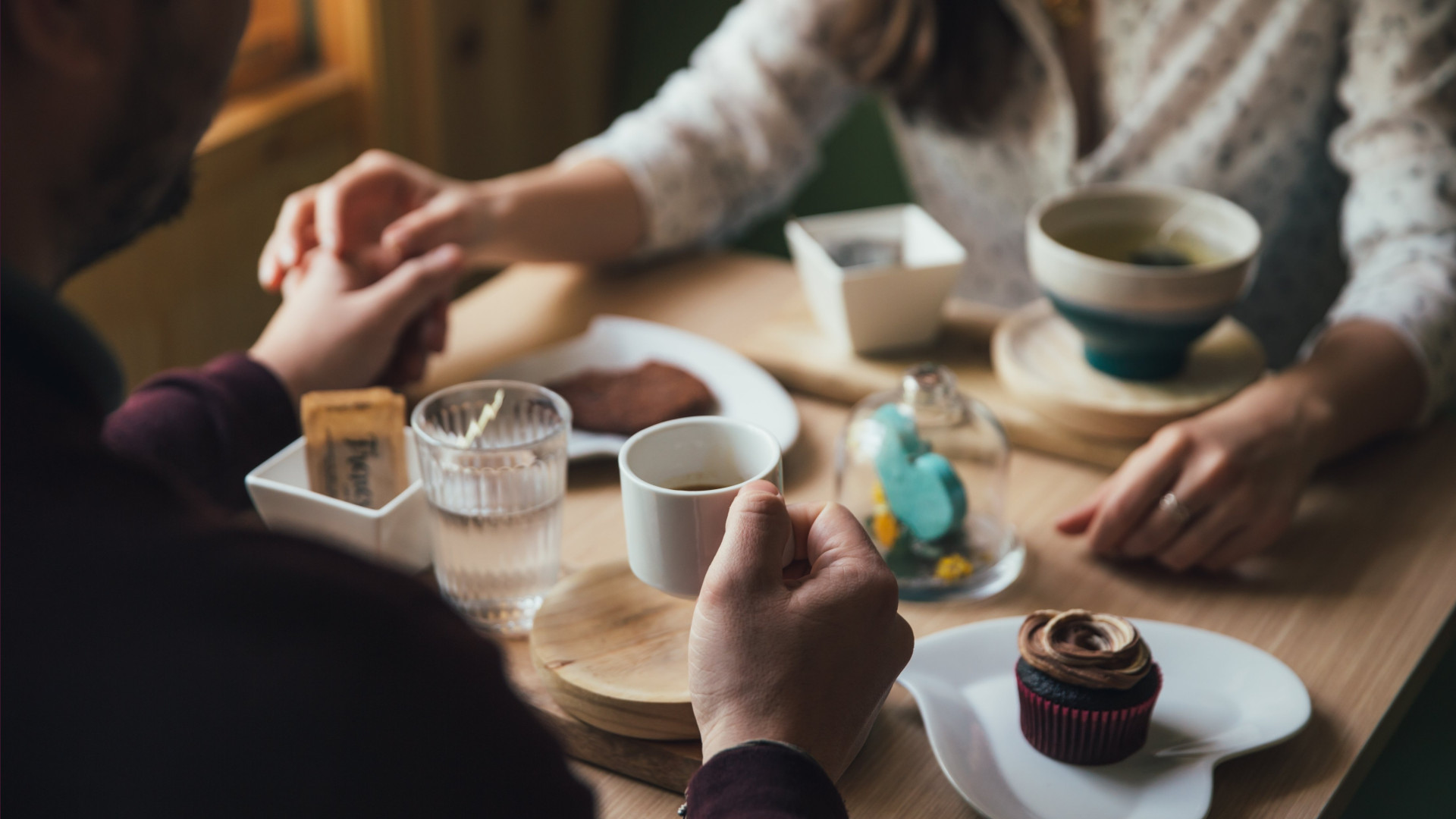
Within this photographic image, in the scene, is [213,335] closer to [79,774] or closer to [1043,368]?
[1043,368]

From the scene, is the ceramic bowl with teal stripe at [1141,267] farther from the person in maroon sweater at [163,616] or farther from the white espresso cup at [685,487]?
the person in maroon sweater at [163,616]

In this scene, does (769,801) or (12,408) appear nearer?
(12,408)

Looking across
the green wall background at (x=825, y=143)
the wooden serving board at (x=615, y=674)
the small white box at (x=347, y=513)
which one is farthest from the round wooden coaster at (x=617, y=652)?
the green wall background at (x=825, y=143)

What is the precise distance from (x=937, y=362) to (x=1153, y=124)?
488mm

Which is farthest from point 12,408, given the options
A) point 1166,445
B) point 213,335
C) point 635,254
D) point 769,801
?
point 213,335

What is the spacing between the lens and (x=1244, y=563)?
964 mm

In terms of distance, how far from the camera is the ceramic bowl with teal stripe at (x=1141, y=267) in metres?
1.06

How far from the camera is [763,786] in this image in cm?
61

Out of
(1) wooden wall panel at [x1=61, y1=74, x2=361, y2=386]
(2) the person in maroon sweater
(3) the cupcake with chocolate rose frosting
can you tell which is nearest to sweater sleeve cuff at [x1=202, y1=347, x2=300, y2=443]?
(2) the person in maroon sweater

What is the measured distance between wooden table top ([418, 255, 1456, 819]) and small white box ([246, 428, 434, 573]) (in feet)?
0.37

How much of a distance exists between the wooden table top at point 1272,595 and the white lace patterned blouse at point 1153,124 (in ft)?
0.97

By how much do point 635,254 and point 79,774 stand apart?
41.4 inches

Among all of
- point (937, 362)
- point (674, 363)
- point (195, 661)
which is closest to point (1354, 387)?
point (937, 362)

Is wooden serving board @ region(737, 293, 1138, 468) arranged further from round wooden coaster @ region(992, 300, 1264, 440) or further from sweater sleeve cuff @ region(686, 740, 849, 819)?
sweater sleeve cuff @ region(686, 740, 849, 819)
